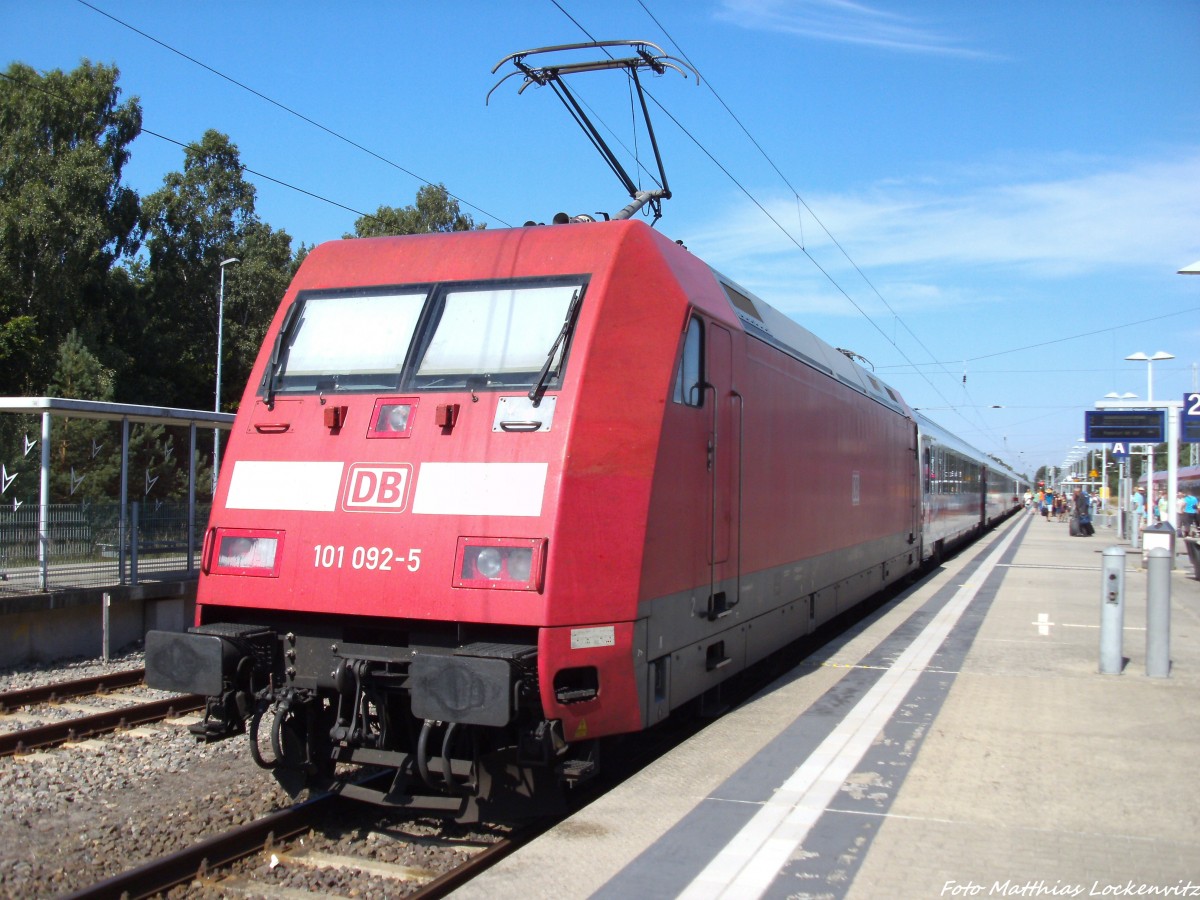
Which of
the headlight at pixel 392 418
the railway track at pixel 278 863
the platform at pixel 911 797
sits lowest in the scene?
the railway track at pixel 278 863

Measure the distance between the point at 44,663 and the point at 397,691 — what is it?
26.3ft

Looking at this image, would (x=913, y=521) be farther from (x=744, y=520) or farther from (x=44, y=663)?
(x=44, y=663)

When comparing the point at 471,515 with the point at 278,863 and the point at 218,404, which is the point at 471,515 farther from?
the point at 218,404

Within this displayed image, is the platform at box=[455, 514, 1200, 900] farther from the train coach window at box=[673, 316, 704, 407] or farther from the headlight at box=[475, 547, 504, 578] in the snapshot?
the train coach window at box=[673, 316, 704, 407]

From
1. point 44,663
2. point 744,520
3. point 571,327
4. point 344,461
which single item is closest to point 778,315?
point 744,520

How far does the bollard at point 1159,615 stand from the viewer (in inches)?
338

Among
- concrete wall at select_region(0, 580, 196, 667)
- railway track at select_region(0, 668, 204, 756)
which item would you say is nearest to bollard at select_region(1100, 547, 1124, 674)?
railway track at select_region(0, 668, 204, 756)

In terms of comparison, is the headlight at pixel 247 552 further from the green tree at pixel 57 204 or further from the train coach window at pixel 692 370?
the green tree at pixel 57 204

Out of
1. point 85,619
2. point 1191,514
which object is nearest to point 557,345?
point 85,619

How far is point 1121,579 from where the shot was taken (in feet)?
28.8

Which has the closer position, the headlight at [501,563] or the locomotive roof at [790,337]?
the headlight at [501,563]

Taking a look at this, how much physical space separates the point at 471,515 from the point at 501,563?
1.06 feet

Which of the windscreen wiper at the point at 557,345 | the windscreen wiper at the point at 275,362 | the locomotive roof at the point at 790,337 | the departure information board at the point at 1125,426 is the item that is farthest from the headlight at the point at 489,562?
the departure information board at the point at 1125,426

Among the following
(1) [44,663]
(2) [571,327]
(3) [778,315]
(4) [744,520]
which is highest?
(3) [778,315]
